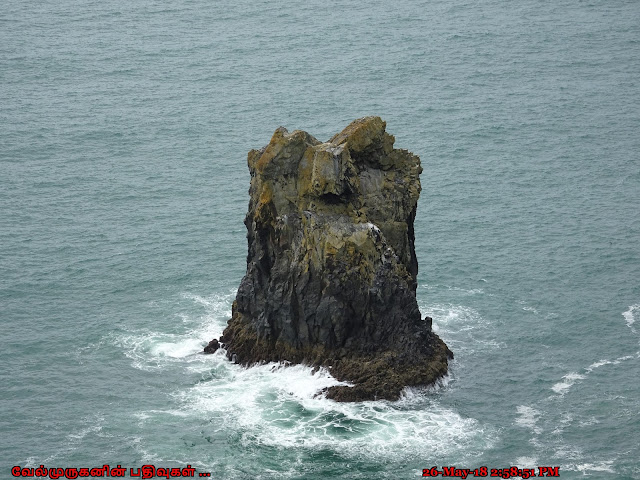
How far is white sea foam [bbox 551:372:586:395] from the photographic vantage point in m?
119

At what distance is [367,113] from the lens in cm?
18612

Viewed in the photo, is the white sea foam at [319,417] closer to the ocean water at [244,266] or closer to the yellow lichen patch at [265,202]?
the ocean water at [244,266]

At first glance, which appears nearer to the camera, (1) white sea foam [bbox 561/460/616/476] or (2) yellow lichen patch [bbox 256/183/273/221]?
(1) white sea foam [bbox 561/460/616/476]

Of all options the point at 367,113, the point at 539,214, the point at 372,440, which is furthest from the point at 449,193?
the point at 372,440

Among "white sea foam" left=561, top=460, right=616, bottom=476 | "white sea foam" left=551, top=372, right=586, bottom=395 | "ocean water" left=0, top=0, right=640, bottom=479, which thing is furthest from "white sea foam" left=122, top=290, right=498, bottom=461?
"white sea foam" left=551, top=372, right=586, bottom=395

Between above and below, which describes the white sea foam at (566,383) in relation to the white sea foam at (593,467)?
above

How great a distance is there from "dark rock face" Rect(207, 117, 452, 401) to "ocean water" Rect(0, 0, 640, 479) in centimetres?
271

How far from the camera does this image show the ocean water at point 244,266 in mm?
111000

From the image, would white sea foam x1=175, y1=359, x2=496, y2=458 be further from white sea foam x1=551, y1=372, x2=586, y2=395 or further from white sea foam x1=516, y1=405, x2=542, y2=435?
white sea foam x1=551, y1=372, x2=586, y2=395

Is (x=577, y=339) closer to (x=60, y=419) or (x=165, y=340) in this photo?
(x=165, y=340)

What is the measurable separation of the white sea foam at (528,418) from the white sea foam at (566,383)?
13.8ft

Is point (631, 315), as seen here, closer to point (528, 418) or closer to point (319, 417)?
point (528, 418)

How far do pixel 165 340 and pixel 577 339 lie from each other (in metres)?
39.4

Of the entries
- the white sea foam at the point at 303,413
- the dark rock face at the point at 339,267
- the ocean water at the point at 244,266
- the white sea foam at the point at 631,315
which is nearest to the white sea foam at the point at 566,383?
the ocean water at the point at 244,266
